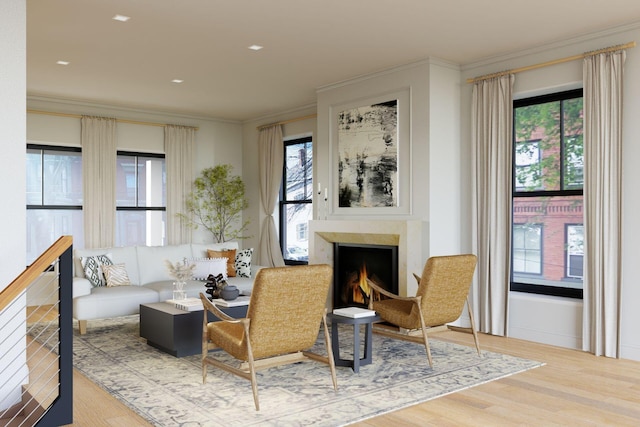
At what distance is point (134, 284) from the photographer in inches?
266

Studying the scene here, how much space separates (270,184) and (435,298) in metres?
4.82

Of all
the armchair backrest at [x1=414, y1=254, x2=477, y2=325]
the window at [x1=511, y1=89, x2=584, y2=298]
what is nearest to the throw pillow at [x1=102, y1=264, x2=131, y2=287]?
the armchair backrest at [x1=414, y1=254, x2=477, y2=325]

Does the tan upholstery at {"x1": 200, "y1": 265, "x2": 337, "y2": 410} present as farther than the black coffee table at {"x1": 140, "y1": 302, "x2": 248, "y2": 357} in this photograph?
No

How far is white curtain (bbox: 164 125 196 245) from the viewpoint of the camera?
8.83 metres

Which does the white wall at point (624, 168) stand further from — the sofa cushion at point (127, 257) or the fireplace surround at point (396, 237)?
the sofa cushion at point (127, 257)

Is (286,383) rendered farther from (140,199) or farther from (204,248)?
(140,199)

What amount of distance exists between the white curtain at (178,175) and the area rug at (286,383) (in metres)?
3.60

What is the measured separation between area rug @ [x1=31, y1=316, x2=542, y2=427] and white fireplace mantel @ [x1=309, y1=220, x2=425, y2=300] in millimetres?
850

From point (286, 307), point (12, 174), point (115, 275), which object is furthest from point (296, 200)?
point (12, 174)

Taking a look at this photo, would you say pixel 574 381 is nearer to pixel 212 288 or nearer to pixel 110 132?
pixel 212 288

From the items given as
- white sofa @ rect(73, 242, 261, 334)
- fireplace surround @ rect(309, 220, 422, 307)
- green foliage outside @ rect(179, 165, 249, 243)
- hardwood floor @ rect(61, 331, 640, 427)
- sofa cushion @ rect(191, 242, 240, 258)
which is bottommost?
hardwood floor @ rect(61, 331, 640, 427)

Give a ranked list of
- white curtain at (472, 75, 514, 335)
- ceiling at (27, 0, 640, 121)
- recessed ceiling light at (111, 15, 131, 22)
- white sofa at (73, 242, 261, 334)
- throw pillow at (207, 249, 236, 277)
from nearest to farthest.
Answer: ceiling at (27, 0, 640, 121)
recessed ceiling light at (111, 15, 131, 22)
white curtain at (472, 75, 514, 335)
white sofa at (73, 242, 261, 334)
throw pillow at (207, 249, 236, 277)

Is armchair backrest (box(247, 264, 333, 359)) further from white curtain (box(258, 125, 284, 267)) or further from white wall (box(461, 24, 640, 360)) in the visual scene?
white curtain (box(258, 125, 284, 267))

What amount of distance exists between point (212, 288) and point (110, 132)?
3.97 metres
